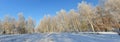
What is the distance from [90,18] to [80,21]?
28.8 ft

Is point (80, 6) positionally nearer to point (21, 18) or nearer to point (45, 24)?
point (21, 18)

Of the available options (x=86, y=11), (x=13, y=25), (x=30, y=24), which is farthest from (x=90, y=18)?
(x=30, y=24)

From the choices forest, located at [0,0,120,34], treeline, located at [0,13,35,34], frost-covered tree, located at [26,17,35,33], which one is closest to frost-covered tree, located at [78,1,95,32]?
forest, located at [0,0,120,34]

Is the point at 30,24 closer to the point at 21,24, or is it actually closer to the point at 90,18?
the point at 21,24

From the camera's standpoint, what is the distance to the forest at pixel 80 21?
47747 millimetres

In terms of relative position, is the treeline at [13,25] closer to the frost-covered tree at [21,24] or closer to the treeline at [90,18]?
the frost-covered tree at [21,24]

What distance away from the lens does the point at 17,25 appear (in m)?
74.8

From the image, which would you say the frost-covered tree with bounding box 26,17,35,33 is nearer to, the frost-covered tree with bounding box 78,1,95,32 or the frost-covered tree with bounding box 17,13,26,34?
the frost-covered tree with bounding box 17,13,26,34

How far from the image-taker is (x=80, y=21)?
64.7 meters

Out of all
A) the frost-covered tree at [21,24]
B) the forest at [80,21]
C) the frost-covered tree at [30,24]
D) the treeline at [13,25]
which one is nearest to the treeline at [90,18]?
the forest at [80,21]

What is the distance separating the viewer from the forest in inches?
1880

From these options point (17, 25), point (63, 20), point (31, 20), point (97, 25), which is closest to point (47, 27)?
point (31, 20)

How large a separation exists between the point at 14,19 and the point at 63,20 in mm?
19911

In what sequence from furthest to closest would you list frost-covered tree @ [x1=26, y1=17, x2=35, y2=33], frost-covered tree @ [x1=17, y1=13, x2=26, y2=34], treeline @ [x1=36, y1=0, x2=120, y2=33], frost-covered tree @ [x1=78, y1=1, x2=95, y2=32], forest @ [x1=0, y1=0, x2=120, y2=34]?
frost-covered tree @ [x1=26, y1=17, x2=35, y2=33]
frost-covered tree @ [x1=17, y1=13, x2=26, y2=34]
frost-covered tree @ [x1=78, y1=1, x2=95, y2=32]
forest @ [x1=0, y1=0, x2=120, y2=34]
treeline @ [x1=36, y1=0, x2=120, y2=33]
